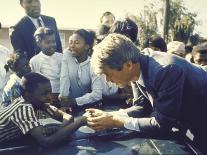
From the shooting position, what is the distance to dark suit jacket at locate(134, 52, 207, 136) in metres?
2.16

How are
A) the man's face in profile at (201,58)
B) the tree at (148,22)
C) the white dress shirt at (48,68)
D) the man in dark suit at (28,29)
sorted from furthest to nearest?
1. the tree at (148,22)
2. the man in dark suit at (28,29)
3. the man's face in profile at (201,58)
4. the white dress shirt at (48,68)

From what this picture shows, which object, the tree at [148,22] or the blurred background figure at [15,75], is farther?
the tree at [148,22]

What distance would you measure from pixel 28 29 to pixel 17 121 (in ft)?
8.12

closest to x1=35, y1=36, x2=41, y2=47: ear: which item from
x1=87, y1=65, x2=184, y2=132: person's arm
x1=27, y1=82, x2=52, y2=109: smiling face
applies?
x1=27, y1=82, x2=52, y2=109: smiling face

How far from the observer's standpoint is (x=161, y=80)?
2.17m

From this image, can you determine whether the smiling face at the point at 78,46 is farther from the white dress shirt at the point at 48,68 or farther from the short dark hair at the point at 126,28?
the short dark hair at the point at 126,28

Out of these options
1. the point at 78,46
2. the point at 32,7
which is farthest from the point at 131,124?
the point at 32,7

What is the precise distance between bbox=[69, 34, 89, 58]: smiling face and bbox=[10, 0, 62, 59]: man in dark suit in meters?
0.83

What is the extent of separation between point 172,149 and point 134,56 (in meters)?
0.63

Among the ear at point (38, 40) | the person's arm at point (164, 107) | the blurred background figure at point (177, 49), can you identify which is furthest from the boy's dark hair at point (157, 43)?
the person's arm at point (164, 107)

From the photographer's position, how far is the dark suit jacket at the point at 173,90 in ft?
7.09

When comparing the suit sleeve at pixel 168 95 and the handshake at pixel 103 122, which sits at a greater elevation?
the suit sleeve at pixel 168 95

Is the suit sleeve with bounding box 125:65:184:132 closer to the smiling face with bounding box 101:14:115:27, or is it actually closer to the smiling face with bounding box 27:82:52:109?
the smiling face with bounding box 27:82:52:109

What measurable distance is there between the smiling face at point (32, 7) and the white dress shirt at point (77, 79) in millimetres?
1135
